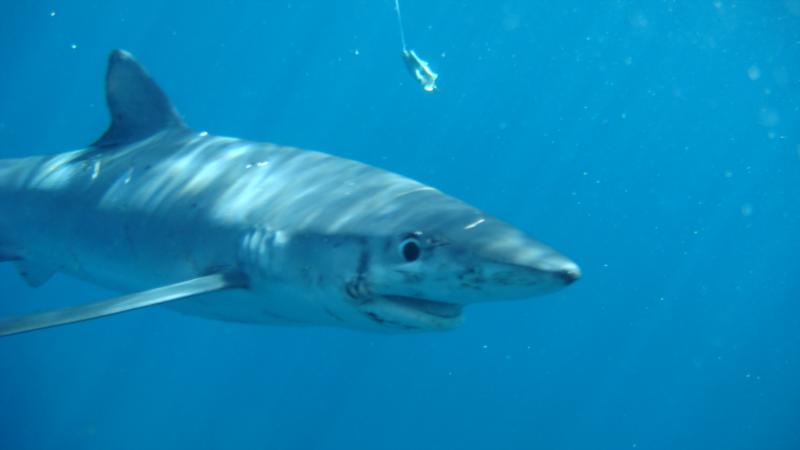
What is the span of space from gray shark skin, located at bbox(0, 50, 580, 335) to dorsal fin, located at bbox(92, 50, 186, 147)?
1cm

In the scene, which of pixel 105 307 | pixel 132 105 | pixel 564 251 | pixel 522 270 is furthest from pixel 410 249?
pixel 564 251

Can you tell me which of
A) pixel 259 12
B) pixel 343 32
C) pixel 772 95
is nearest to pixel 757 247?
pixel 772 95

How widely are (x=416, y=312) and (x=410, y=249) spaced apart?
0.33m

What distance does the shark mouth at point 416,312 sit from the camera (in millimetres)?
2947

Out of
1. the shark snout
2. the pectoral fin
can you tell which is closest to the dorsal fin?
the pectoral fin

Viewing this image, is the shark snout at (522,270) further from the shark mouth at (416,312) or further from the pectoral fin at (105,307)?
the pectoral fin at (105,307)

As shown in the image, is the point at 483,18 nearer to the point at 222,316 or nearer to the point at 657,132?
the point at 657,132

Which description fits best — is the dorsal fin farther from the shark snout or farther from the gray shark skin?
the shark snout

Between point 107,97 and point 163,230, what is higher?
point 107,97

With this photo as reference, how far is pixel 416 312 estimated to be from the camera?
296 cm

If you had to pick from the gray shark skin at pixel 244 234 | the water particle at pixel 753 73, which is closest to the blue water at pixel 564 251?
the water particle at pixel 753 73

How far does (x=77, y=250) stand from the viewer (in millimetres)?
5004

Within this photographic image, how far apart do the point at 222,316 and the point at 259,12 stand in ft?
142

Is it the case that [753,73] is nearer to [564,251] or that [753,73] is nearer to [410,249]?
[564,251]
